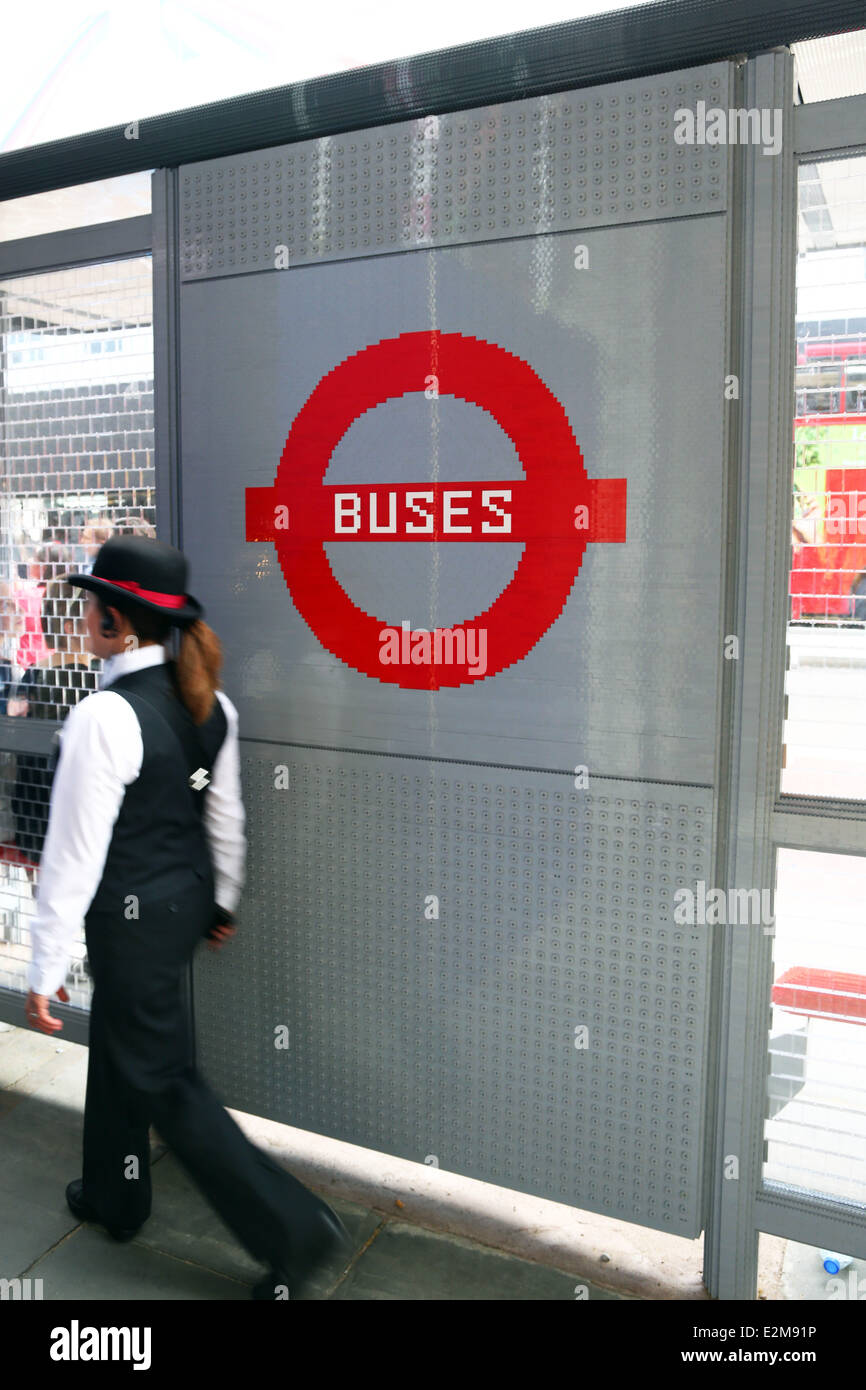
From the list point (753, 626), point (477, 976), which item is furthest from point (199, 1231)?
point (753, 626)

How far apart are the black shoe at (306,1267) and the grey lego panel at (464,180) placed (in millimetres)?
2240

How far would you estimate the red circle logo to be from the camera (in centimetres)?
225

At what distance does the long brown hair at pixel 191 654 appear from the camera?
2.18 meters

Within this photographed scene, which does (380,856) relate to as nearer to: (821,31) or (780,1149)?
(780,1149)

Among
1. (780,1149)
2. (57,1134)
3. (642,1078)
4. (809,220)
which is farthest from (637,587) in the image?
(57,1134)

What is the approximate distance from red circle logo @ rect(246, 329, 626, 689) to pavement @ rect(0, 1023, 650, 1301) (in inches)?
52.8

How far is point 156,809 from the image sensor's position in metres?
2.11

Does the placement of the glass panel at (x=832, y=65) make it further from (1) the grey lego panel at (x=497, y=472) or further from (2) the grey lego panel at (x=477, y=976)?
(2) the grey lego panel at (x=477, y=976)

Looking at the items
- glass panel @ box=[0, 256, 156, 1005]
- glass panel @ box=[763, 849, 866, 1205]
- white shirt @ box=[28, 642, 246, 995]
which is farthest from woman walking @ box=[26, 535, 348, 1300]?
glass panel @ box=[763, 849, 866, 1205]

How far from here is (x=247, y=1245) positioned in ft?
7.00

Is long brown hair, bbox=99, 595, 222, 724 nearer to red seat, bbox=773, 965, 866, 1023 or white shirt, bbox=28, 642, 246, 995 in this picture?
white shirt, bbox=28, 642, 246, 995

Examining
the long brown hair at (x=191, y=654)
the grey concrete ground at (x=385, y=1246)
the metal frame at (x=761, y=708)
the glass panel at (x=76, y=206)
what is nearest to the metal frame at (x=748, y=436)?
the metal frame at (x=761, y=708)

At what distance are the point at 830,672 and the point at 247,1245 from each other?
5.72 feet

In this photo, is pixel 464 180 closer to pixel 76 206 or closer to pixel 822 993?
pixel 76 206
